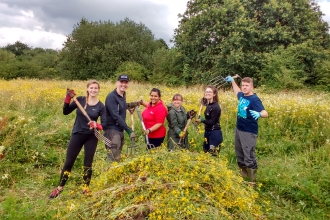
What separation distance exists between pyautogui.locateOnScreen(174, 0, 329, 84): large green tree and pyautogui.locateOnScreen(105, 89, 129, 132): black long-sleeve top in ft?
50.0

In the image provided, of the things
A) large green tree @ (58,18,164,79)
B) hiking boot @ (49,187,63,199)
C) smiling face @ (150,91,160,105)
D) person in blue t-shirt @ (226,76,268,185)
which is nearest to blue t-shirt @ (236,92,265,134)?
person in blue t-shirt @ (226,76,268,185)

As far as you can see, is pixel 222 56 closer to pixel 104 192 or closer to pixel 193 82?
pixel 193 82

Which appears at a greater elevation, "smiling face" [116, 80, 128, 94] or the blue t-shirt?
"smiling face" [116, 80, 128, 94]

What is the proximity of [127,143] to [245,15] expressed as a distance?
16.2 meters

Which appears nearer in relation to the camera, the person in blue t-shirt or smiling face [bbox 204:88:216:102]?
the person in blue t-shirt

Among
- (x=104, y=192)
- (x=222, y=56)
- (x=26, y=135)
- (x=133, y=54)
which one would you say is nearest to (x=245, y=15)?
(x=222, y=56)

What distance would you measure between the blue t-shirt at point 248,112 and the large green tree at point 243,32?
14.5 metres

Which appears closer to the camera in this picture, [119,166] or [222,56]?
[119,166]

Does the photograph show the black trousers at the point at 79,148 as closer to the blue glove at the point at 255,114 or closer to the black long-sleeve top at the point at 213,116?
the black long-sleeve top at the point at 213,116

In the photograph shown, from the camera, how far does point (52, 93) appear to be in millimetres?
10250

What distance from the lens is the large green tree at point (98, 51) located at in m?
28.6

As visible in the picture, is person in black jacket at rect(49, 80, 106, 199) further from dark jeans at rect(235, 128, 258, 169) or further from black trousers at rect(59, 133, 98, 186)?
dark jeans at rect(235, 128, 258, 169)

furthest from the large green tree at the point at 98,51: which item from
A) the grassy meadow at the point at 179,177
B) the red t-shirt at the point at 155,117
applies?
the red t-shirt at the point at 155,117

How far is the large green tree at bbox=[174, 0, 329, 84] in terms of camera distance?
18.8 metres
